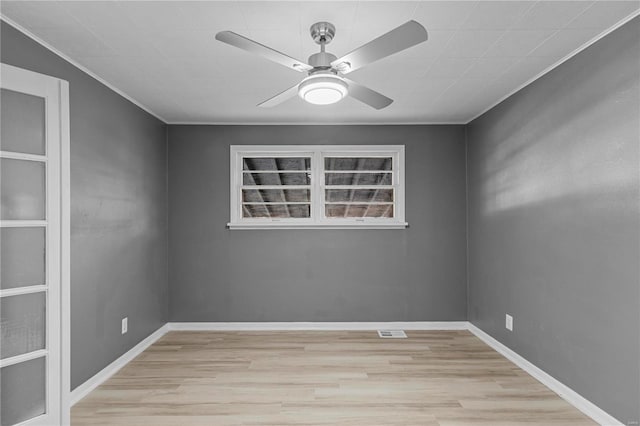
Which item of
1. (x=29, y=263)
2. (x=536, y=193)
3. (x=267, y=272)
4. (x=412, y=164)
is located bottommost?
(x=267, y=272)

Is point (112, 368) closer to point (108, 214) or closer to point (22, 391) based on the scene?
point (22, 391)

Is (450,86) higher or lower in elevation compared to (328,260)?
higher

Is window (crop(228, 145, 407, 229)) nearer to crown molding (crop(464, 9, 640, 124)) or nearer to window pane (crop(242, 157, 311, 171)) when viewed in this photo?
window pane (crop(242, 157, 311, 171))

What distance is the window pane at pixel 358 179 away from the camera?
446 cm

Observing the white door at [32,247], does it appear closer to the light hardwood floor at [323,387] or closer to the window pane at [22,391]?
the window pane at [22,391]

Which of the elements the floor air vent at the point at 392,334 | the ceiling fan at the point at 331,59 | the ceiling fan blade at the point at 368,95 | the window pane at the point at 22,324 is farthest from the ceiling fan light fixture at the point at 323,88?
the floor air vent at the point at 392,334

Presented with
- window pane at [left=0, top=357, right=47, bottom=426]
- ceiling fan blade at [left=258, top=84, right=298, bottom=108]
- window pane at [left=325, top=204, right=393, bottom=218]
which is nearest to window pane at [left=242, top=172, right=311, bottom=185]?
window pane at [left=325, top=204, right=393, bottom=218]

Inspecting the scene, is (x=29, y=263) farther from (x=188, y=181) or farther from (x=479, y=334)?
(x=479, y=334)

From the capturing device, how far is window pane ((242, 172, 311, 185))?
14.6ft

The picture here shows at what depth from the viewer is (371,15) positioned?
2.07 metres

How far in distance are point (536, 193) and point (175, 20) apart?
281 cm

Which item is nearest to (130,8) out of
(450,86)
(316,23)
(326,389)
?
(316,23)

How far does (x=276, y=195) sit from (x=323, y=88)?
255cm

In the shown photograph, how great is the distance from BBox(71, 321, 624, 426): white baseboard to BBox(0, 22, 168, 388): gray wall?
0.27 feet
